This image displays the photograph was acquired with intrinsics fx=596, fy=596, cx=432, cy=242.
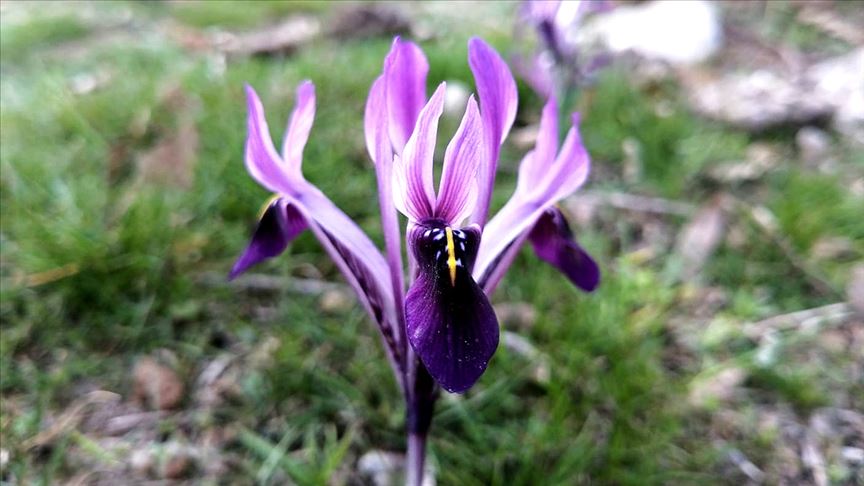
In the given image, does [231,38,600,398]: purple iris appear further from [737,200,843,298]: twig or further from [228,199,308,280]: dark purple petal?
[737,200,843,298]: twig

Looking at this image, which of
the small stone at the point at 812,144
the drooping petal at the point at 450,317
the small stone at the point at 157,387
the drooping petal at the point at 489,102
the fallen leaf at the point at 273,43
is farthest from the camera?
the fallen leaf at the point at 273,43

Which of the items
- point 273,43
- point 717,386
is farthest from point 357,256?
point 273,43

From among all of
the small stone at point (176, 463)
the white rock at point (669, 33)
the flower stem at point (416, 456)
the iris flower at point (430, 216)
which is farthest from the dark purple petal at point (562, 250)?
the white rock at point (669, 33)

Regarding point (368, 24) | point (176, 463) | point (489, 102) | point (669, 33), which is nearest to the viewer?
point (489, 102)

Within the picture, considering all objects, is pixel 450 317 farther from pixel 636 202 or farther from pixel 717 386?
pixel 636 202

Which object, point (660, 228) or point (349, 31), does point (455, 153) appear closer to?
point (660, 228)

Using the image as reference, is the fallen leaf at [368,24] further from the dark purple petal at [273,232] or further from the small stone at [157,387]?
the dark purple petal at [273,232]

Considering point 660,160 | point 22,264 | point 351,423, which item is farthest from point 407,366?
point 660,160
